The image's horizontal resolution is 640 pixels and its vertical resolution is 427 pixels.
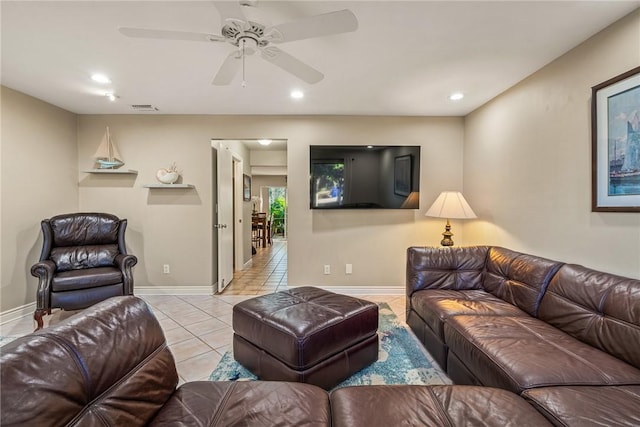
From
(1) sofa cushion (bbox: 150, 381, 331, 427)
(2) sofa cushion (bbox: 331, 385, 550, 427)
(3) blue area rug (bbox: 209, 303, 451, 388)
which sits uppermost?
(1) sofa cushion (bbox: 150, 381, 331, 427)

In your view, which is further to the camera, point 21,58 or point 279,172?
point 279,172

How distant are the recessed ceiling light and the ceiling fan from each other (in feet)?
4.94

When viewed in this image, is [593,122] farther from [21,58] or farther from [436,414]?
[21,58]

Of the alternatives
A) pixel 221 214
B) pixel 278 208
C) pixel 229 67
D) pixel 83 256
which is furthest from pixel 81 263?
pixel 278 208

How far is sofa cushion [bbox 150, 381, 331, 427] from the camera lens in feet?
3.26

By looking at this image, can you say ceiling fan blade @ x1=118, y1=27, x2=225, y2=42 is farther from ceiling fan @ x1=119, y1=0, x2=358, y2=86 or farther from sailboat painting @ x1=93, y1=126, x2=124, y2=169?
sailboat painting @ x1=93, y1=126, x2=124, y2=169

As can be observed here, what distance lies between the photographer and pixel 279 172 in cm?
737

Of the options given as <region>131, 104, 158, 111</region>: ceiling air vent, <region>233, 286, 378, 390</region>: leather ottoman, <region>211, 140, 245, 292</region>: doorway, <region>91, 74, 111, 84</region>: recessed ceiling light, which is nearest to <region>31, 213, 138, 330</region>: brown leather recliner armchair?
<region>211, 140, 245, 292</region>: doorway

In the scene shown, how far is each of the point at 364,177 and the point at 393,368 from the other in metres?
2.30

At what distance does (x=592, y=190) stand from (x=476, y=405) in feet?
5.95

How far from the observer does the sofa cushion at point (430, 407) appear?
100 cm

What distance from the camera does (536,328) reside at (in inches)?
68.7

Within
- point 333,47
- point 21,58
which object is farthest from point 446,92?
point 21,58

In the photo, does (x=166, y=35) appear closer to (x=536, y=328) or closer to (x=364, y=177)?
(x=364, y=177)
